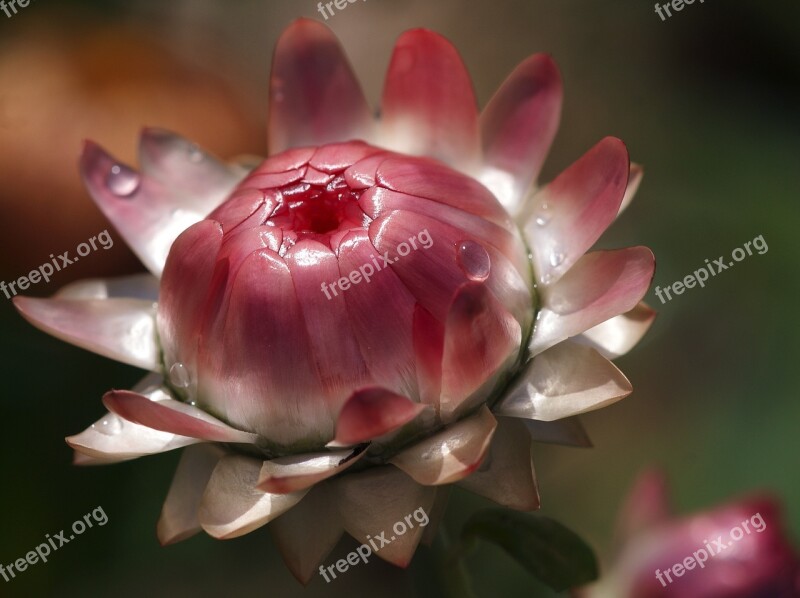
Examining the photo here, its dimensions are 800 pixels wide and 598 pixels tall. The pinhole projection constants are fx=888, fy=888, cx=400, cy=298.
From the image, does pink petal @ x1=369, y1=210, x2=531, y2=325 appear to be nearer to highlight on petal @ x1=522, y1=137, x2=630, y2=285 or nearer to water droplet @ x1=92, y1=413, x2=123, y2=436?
highlight on petal @ x1=522, y1=137, x2=630, y2=285

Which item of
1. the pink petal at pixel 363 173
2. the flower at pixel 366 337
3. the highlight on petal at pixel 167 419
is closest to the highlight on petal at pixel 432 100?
the flower at pixel 366 337

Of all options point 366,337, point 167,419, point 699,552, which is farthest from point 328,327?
point 699,552

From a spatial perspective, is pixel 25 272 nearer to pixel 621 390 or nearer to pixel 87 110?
pixel 87 110

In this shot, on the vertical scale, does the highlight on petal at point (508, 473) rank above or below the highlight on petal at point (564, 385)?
below

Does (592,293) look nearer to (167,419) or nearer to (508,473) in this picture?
(508,473)

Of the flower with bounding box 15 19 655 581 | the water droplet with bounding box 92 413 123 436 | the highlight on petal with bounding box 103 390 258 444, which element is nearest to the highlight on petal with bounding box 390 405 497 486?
the flower with bounding box 15 19 655 581

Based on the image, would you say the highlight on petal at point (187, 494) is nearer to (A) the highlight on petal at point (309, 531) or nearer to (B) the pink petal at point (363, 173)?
(A) the highlight on petal at point (309, 531)
